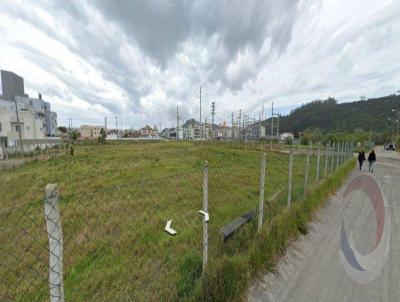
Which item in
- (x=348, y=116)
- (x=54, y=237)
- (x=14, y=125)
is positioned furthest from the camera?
(x=348, y=116)

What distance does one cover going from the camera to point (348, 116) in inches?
3068

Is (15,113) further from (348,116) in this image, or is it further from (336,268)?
(348,116)

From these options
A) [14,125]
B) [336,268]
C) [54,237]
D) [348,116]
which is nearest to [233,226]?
[336,268]

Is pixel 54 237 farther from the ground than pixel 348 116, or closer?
closer

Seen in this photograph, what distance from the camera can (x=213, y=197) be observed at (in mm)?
6258

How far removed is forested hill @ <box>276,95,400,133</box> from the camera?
67.4 m

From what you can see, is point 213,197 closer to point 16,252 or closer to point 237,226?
point 237,226

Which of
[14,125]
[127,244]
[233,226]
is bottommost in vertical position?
[127,244]

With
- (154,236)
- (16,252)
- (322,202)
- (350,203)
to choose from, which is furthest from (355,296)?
(16,252)

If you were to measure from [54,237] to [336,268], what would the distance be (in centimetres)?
373

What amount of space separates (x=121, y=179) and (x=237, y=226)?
7711 millimetres

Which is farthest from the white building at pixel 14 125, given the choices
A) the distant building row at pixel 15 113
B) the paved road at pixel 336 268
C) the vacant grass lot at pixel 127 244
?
the paved road at pixel 336 268

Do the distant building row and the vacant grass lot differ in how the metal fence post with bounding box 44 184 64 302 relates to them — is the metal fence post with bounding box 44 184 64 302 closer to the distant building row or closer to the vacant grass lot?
the vacant grass lot

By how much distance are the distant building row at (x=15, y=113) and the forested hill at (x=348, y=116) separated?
89963mm
